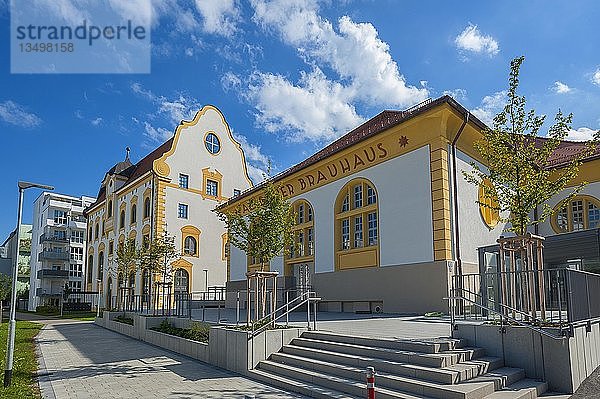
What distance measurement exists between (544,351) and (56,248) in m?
67.2

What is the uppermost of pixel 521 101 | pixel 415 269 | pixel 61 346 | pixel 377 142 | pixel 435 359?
pixel 377 142

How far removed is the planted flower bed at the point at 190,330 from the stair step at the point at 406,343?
4578 mm

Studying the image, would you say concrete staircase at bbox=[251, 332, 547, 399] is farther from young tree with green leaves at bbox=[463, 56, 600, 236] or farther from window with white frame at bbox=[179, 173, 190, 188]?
window with white frame at bbox=[179, 173, 190, 188]

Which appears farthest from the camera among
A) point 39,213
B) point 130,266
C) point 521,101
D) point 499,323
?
point 39,213

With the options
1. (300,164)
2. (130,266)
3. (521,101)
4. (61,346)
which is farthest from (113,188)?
(521,101)

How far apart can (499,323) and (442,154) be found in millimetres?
9135

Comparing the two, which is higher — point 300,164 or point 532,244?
point 300,164

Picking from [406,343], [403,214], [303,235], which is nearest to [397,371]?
[406,343]

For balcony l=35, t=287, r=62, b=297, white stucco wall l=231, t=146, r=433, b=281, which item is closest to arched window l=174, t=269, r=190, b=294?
white stucco wall l=231, t=146, r=433, b=281

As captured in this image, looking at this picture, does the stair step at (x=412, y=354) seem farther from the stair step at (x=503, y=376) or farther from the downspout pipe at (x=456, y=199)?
the downspout pipe at (x=456, y=199)

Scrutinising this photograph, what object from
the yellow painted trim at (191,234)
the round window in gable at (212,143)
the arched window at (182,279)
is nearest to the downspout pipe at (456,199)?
the arched window at (182,279)

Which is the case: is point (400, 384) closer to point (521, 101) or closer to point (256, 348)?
point (256, 348)

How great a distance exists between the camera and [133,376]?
11133 millimetres

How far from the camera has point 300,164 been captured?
85.1ft
